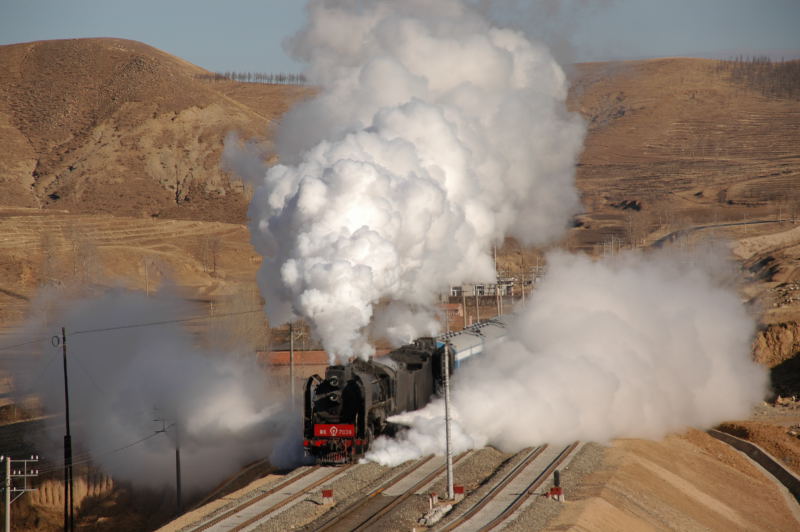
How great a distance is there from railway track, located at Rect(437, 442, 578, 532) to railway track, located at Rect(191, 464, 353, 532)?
513cm

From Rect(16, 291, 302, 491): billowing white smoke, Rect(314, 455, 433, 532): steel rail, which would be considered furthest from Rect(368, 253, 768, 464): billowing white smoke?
Rect(16, 291, 302, 491): billowing white smoke

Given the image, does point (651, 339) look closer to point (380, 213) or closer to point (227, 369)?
point (380, 213)

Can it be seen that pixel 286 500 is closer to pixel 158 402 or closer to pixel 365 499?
pixel 365 499

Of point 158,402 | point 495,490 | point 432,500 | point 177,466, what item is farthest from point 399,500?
point 158,402

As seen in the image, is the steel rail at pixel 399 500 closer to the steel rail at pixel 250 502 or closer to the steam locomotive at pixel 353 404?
the steam locomotive at pixel 353 404

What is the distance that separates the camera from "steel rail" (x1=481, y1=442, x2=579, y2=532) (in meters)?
25.2

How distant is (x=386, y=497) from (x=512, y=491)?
394 centimetres

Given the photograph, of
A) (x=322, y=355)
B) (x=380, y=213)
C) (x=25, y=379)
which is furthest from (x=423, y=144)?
(x=25, y=379)

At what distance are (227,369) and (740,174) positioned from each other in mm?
151445

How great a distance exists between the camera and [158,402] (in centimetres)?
4822

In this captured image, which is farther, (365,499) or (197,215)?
(197,215)

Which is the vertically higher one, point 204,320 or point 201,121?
point 201,121

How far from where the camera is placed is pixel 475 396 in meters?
35.8

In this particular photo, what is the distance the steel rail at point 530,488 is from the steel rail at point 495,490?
76cm
